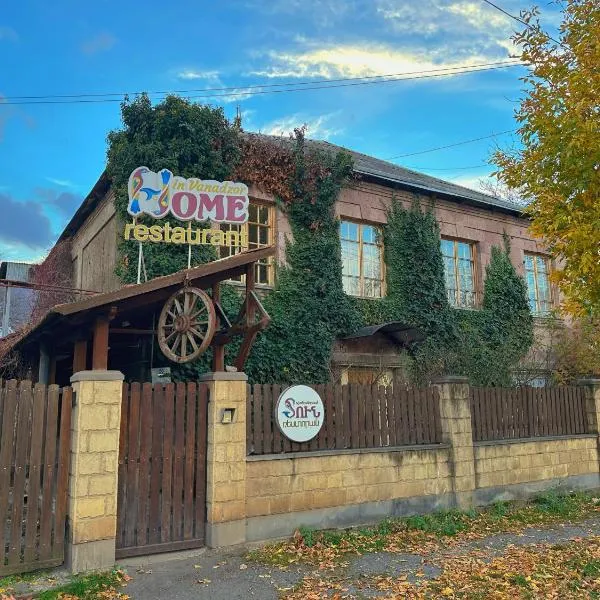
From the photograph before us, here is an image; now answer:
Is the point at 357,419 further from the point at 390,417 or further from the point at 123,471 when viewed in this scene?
the point at 123,471

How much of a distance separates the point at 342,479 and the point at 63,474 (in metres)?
3.85

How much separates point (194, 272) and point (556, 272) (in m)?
5.22

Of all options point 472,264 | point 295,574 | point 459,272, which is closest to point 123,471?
point 295,574

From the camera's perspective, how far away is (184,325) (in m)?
8.69

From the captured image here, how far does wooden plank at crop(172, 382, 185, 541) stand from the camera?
727 cm

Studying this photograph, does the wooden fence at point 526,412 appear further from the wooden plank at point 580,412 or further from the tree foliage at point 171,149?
the tree foliage at point 171,149

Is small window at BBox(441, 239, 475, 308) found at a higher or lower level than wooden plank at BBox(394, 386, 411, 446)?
higher

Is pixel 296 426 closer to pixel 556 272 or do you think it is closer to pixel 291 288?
pixel 556 272

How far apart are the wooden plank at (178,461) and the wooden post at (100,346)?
1002mm

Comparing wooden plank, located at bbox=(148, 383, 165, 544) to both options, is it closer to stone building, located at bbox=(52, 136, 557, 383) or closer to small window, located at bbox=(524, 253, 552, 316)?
stone building, located at bbox=(52, 136, 557, 383)

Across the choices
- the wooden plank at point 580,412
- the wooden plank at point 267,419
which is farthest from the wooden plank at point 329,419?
the wooden plank at point 580,412

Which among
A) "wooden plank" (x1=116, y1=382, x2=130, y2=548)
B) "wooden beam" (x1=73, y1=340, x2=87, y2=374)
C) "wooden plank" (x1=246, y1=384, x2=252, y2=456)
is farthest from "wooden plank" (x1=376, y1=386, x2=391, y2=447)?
"wooden beam" (x1=73, y1=340, x2=87, y2=374)

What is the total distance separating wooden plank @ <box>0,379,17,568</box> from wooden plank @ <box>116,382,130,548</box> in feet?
3.95

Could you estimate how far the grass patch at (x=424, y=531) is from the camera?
7418 millimetres
